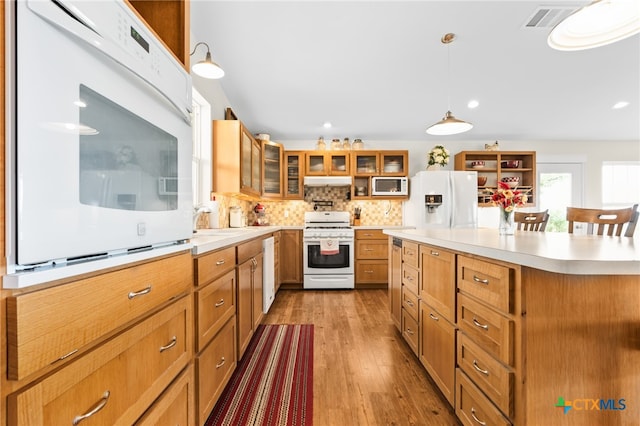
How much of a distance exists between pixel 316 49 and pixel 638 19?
2.02m

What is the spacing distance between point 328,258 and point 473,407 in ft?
9.81

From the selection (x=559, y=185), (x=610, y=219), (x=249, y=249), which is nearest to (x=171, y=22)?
(x=249, y=249)

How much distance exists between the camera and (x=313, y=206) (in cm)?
496

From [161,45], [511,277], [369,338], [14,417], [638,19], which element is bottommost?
[369,338]

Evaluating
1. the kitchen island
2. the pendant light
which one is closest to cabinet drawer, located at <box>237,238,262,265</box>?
the kitchen island

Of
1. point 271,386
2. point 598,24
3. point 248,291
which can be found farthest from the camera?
point 248,291

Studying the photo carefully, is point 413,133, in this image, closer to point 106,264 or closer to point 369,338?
point 369,338

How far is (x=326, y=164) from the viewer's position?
4664mm

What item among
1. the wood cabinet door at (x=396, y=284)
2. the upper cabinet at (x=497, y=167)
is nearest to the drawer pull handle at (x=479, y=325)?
the wood cabinet door at (x=396, y=284)

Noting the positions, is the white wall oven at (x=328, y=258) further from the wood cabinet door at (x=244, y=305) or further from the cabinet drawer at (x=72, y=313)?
the cabinet drawer at (x=72, y=313)

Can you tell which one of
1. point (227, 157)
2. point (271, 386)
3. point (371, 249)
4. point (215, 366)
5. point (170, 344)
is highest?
point (227, 157)

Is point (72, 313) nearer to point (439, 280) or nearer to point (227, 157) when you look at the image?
point (439, 280)

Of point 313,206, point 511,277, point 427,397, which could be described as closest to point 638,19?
point 511,277

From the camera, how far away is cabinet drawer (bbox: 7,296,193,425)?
52 centimetres
